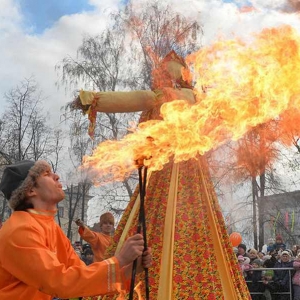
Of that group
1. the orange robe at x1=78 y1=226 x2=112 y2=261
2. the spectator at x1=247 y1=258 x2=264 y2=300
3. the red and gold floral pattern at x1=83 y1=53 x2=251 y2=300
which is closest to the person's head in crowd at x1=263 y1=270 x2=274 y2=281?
the spectator at x1=247 y1=258 x2=264 y2=300

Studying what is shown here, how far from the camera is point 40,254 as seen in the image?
268 centimetres

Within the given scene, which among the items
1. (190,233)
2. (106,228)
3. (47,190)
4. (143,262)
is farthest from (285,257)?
(47,190)

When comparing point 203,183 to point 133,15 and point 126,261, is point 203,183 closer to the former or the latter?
point 126,261

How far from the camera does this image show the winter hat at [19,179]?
3.09 m

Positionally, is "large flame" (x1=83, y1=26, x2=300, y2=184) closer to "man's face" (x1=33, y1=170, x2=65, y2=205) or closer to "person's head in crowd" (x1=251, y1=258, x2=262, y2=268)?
"man's face" (x1=33, y1=170, x2=65, y2=205)

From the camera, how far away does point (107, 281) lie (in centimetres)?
278

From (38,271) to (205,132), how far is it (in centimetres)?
237

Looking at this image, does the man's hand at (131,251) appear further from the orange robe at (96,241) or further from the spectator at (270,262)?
the spectator at (270,262)

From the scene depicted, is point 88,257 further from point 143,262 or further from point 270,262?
point 143,262

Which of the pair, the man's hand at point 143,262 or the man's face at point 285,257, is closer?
the man's hand at point 143,262

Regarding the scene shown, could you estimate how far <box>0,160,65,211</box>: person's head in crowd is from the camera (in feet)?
10.1

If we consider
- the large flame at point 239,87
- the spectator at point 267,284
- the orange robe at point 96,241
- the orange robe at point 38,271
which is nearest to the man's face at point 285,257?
the spectator at point 267,284

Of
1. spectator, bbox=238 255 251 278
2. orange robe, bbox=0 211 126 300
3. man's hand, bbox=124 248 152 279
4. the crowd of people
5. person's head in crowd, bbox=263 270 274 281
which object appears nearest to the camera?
orange robe, bbox=0 211 126 300

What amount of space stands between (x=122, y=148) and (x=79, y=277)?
3.61 feet
